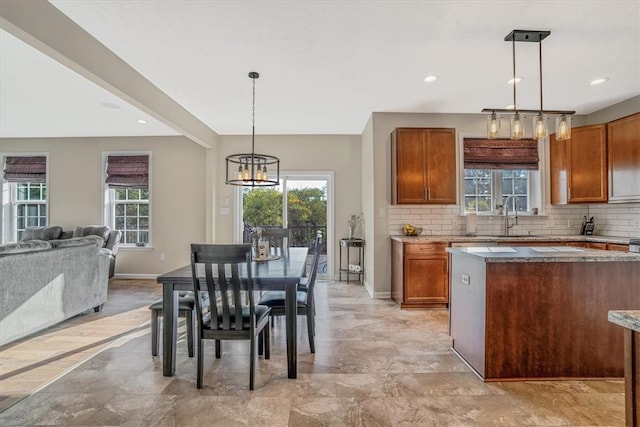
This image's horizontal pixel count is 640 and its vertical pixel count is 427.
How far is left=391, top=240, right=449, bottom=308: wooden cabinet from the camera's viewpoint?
13.3ft

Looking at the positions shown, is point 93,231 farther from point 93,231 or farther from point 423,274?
point 423,274

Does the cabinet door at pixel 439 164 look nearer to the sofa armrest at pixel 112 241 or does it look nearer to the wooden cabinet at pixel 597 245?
the wooden cabinet at pixel 597 245

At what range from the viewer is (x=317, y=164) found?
19.3ft

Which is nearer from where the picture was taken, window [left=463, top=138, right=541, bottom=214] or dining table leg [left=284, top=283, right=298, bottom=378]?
dining table leg [left=284, top=283, right=298, bottom=378]

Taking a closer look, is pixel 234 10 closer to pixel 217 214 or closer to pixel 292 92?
pixel 292 92

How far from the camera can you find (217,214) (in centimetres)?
586

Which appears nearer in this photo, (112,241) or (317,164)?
(112,241)

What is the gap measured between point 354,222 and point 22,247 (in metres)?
4.29

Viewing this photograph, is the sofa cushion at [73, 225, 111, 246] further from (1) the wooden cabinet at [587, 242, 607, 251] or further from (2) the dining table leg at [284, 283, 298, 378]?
(1) the wooden cabinet at [587, 242, 607, 251]

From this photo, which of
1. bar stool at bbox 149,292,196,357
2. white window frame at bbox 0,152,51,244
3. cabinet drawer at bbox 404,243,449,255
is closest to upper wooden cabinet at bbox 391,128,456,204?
cabinet drawer at bbox 404,243,449,255

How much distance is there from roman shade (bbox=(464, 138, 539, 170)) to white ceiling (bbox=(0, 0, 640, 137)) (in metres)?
0.52

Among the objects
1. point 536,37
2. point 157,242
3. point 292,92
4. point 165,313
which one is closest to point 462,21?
point 536,37

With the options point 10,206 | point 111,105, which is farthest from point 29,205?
point 111,105

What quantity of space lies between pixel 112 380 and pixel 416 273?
10.6 feet
